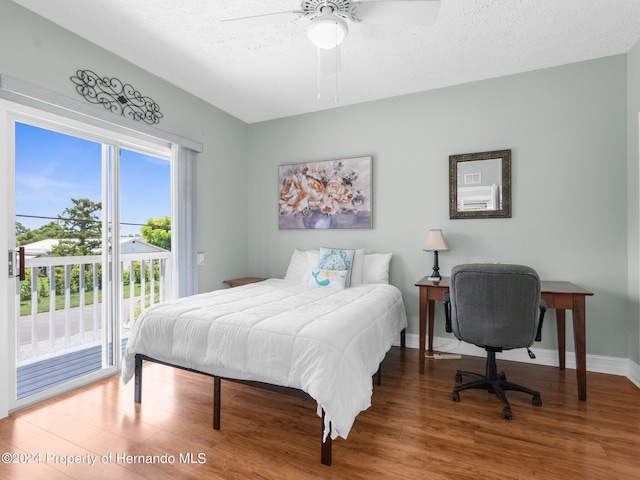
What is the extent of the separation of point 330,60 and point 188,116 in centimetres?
169

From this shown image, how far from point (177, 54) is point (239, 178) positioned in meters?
1.69

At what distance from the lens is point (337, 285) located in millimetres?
3162

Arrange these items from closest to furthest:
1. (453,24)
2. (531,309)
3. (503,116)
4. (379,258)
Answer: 1. (531,309)
2. (453,24)
3. (503,116)
4. (379,258)

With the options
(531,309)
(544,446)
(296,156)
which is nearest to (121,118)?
(296,156)

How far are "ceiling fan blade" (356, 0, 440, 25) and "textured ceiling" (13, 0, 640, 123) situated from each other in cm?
43

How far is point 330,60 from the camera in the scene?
263 cm

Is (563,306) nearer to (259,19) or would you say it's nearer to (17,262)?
(259,19)

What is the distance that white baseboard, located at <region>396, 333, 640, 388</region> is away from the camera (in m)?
2.70

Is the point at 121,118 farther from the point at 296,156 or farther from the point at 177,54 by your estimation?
the point at 296,156

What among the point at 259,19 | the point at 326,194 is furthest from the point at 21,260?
the point at 326,194

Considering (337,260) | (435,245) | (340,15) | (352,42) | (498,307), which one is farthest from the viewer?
(337,260)

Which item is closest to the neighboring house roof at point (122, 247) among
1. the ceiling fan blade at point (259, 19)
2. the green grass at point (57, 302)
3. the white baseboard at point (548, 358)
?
the green grass at point (57, 302)

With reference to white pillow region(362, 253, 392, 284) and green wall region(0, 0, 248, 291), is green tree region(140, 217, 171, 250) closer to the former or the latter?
green wall region(0, 0, 248, 291)

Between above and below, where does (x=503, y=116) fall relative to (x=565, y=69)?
below
